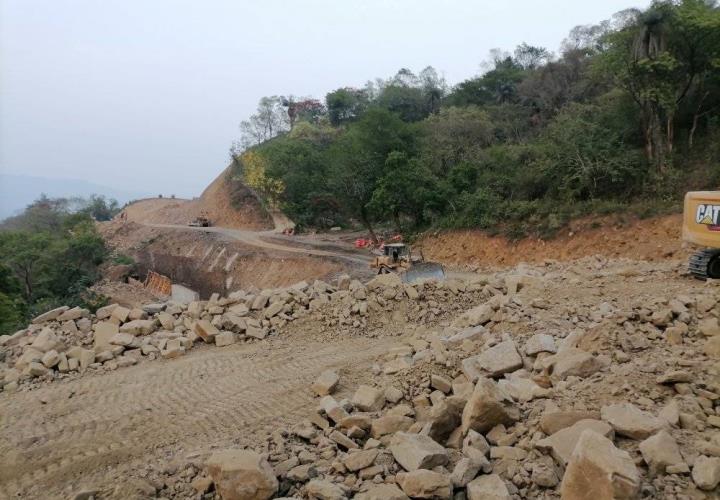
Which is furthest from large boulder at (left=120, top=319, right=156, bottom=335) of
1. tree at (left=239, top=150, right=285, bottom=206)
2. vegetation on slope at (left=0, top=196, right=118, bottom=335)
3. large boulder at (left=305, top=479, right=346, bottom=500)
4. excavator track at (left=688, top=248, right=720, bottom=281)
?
tree at (left=239, top=150, right=285, bottom=206)

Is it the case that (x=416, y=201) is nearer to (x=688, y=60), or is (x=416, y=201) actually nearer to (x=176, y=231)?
(x=688, y=60)

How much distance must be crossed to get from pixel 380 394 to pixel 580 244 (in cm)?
1308

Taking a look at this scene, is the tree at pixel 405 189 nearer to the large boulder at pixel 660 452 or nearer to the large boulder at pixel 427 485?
the large boulder at pixel 427 485

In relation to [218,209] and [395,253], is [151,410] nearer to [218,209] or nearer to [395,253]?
[395,253]

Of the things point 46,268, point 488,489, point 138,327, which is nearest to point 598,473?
point 488,489

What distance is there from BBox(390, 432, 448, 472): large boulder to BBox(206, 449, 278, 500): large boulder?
908mm

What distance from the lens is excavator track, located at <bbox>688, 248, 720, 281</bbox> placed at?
328 inches

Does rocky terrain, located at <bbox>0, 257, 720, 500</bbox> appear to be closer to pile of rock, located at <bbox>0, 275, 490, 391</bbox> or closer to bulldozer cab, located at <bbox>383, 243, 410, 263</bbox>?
pile of rock, located at <bbox>0, 275, 490, 391</bbox>

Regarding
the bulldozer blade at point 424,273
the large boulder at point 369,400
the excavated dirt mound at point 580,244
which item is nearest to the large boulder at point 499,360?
the large boulder at point 369,400

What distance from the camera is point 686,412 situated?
341 centimetres

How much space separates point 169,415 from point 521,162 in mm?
18349

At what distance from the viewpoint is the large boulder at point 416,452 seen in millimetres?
3355

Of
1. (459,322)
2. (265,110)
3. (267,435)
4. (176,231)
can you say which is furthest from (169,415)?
(265,110)

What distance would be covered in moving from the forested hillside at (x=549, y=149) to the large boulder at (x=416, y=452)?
1472 centimetres
